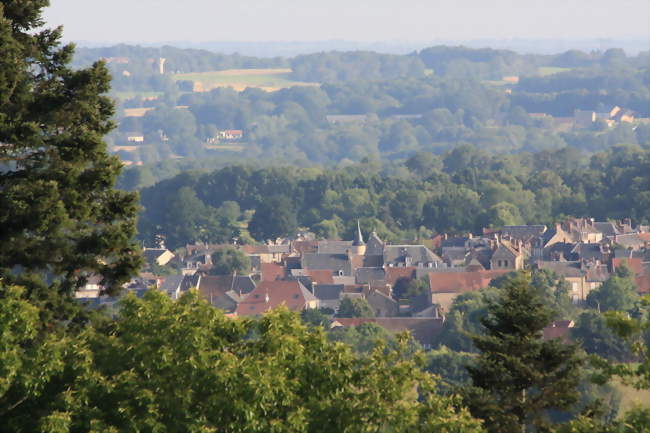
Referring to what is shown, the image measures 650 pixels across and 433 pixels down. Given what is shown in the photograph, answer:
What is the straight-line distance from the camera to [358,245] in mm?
127875

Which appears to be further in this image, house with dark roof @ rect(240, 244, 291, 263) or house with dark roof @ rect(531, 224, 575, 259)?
house with dark roof @ rect(240, 244, 291, 263)

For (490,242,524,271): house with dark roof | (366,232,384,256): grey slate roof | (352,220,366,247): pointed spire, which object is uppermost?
(490,242,524,271): house with dark roof

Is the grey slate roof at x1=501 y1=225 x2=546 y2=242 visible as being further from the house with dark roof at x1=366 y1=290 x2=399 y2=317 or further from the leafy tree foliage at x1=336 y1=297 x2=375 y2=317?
the leafy tree foliage at x1=336 y1=297 x2=375 y2=317

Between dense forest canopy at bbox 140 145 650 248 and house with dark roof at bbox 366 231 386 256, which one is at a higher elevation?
house with dark roof at bbox 366 231 386 256

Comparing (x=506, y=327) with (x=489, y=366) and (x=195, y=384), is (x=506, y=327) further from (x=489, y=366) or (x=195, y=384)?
(x=195, y=384)

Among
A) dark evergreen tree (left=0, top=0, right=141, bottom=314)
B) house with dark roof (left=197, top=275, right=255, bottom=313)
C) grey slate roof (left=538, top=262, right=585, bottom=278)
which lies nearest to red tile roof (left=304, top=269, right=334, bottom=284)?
house with dark roof (left=197, top=275, right=255, bottom=313)

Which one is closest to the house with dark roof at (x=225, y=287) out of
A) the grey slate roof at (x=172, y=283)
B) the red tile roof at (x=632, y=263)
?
the grey slate roof at (x=172, y=283)

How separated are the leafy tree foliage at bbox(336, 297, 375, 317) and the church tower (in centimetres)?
3027

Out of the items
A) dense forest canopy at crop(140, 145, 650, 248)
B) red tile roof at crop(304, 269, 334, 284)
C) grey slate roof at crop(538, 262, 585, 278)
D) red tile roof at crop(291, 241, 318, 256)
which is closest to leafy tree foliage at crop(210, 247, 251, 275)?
red tile roof at crop(304, 269, 334, 284)

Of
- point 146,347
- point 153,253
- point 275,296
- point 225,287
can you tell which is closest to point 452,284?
point 275,296

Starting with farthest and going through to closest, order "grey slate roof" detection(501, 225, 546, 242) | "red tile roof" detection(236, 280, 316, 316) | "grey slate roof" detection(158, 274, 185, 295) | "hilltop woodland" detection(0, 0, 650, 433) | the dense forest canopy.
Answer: the dense forest canopy < "grey slate roof" detection(501, 225, 546, 242) < "grey slate roof" detection(158, 274, 185, 295) < "red tile roof" detection(236, 280, 316, 316) < "hilltop woodland" detection(0, 0, 650, 433)

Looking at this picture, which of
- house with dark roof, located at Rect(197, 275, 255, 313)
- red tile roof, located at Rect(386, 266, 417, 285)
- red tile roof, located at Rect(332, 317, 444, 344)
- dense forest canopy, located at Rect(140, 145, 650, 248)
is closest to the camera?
red tile roof, located at Rect(332, 317, 444, 344)

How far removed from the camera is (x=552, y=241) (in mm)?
124875

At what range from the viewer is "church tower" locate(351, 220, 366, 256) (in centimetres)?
12612
